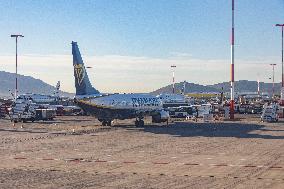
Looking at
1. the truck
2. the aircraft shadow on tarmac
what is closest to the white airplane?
the aircraft shadow on tarmac

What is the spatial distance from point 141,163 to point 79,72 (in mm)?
39806

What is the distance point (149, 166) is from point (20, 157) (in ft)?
36.5

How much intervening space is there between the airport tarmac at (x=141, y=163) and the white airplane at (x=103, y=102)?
1731cm

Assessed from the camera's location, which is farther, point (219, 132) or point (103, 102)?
point (103, 102)

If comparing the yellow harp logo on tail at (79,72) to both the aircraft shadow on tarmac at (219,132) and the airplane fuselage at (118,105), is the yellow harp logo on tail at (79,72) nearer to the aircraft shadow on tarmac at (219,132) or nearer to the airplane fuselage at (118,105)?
the airplane fuselage at (118,105)

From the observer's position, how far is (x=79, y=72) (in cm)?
7025

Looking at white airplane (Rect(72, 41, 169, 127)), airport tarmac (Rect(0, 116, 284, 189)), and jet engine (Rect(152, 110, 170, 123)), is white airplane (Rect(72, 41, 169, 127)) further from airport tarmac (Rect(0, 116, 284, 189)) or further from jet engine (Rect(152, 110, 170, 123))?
airport tarmac (Rect(0, 116, 284, 189))

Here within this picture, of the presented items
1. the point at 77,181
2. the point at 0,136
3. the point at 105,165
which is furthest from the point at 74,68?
the point at 77,181

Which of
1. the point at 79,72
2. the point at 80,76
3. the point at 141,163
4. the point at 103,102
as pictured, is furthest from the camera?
the point at 79,72

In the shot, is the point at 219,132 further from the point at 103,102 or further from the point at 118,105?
the point at 103,102

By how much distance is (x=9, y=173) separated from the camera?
28.2 metres

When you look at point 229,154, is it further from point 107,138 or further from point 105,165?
point 107,138

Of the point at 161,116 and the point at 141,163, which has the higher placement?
the point at 161,116

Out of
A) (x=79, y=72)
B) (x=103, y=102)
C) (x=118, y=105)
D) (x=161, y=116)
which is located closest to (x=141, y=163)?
(x=103, y=102)
